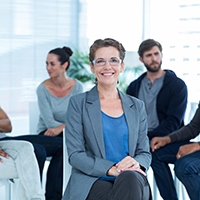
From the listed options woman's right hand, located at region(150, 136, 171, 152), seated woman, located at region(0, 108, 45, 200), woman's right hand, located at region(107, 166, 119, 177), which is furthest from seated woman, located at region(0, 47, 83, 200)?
woman's right hand, located at region(107, 166, 119, 177)

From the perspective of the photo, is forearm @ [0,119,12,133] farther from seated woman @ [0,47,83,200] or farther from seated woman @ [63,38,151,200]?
seated woman @ [63,38,151,200]

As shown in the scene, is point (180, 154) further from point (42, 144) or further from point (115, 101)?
point (42, 144)

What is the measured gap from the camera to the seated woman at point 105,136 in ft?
5.53

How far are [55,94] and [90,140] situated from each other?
52.5 inches

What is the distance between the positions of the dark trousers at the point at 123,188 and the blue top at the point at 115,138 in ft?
0.62

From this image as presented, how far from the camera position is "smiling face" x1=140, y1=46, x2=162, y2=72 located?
9.53 ft

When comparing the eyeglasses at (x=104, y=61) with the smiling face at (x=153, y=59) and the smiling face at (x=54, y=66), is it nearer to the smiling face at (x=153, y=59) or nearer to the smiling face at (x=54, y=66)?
the smiling face at (x=153, y=59)

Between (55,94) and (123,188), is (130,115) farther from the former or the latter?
(55,94)

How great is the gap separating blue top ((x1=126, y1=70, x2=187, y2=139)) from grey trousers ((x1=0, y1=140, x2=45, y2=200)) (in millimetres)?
1045

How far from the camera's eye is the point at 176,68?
4688 millimetres

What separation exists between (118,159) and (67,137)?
0.32m

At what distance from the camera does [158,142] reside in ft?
8.34

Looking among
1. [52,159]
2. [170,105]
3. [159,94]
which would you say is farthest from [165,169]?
[52,159]

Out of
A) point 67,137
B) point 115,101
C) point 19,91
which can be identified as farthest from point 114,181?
point 19,91
